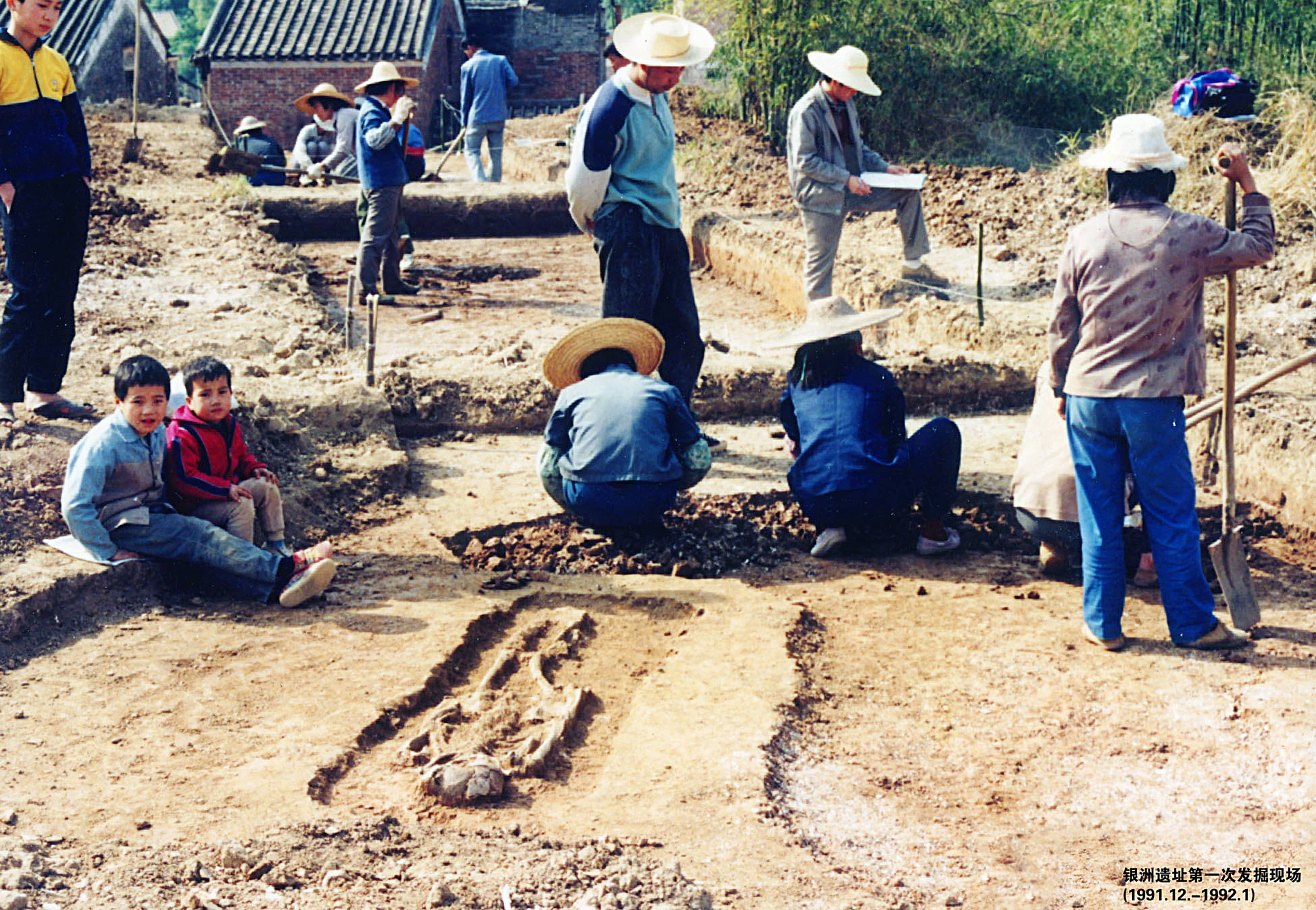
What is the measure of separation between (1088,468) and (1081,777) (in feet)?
3.89

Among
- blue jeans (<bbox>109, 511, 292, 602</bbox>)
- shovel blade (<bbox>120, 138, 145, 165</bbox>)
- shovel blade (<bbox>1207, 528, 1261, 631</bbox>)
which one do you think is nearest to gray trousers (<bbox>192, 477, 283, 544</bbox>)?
blue jeans (<bbox>109, 511, 292, 602</bbox>)

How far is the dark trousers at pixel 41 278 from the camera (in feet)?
17.9

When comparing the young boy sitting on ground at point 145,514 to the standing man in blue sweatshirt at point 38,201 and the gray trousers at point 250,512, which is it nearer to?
the gray trousers at point 250,512

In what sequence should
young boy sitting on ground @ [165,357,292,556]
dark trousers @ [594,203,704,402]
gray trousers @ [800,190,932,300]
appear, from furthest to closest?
gray trousers @ [800,190,932,300]
dark trousers @ [594,203,704,402]
young boy sitting on ground @ [165,357,292,556]

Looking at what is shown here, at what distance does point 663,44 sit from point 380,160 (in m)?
4.16

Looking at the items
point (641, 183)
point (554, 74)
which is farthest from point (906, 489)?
point (554, 74)

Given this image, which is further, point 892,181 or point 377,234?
point 377,234

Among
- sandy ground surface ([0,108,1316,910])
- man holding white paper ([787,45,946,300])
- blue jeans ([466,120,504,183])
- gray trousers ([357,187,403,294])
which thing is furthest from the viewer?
blue jeans ([466,120,504,183])

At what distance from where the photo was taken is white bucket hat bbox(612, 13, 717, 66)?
5.95 metres

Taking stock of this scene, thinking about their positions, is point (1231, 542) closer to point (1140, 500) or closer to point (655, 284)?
point (1140, 500)

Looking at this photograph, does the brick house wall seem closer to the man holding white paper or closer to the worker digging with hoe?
the man holding white paper

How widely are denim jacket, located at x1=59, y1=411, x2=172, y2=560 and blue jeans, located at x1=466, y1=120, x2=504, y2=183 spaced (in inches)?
389

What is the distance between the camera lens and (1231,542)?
4.65 metres

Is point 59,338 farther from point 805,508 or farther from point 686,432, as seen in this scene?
point 805,508
